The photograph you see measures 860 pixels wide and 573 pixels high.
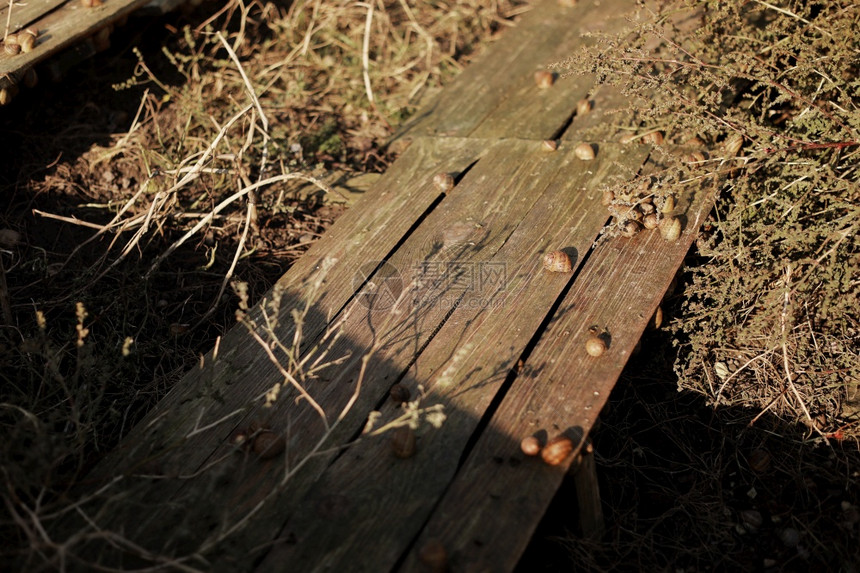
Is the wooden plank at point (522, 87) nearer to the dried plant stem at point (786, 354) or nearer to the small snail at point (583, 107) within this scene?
the small snail at point (583, 107)

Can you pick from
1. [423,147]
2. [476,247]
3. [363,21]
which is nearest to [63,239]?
[423,147]

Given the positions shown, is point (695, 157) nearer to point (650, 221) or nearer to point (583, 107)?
point (650, 221)

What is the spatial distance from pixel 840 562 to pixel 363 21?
4.17 m

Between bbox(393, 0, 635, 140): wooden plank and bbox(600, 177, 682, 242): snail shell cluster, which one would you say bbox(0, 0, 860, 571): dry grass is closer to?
bbox(600, 177, 682, 242): snail shell cluster

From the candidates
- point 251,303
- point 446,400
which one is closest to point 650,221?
point 446,400

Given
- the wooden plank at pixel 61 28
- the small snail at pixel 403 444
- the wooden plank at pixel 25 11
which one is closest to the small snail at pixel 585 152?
the small snail at pixel 403 444

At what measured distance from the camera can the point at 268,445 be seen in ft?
7.35

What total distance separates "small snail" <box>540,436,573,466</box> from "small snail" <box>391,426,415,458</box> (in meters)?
0.40

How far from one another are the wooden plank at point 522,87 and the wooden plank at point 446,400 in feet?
1.94

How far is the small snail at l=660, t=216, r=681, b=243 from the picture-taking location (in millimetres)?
2855

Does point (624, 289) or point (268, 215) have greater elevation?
point (268, 215)

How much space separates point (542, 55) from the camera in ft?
13.5

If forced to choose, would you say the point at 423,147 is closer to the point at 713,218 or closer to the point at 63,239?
the point at 713,218

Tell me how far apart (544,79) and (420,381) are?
2069 millimetres
